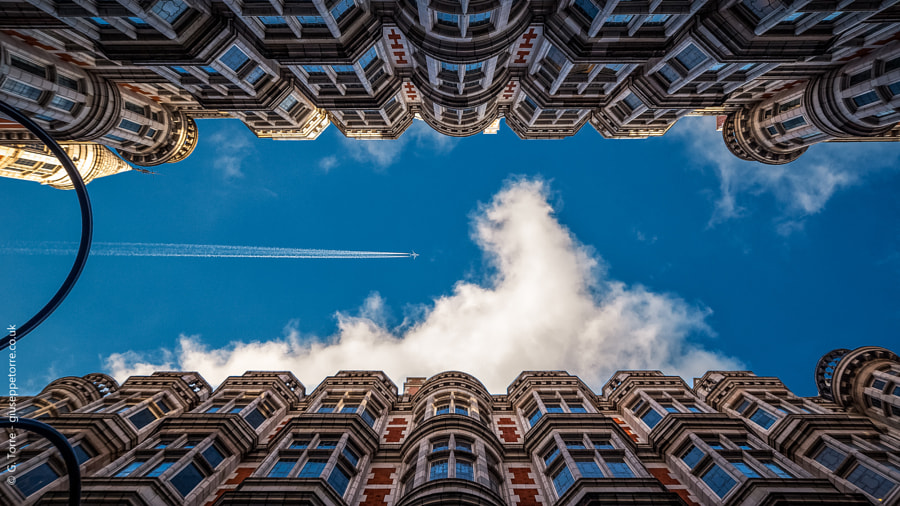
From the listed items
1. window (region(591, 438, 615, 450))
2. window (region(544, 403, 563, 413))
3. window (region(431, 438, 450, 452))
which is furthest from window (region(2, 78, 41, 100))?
window (region(591, 438, 615, 450))

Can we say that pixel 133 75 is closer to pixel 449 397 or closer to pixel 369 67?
pixel 369 67

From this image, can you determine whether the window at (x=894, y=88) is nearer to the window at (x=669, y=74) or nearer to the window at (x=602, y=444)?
the window at (x=669, y=74)

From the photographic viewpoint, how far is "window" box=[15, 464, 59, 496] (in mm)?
22047

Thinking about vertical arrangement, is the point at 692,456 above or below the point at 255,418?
below

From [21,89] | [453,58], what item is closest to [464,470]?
[453,58]

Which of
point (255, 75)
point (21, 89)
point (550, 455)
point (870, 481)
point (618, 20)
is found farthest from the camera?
point (255, 75)

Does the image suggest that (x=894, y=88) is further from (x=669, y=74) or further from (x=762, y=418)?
(x=762, y=418)

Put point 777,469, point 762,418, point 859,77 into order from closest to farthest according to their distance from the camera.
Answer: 1. point 777,469
2. point 859,77
3. point 762,418

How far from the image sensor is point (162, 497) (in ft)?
73.0

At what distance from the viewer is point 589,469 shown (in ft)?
86.0

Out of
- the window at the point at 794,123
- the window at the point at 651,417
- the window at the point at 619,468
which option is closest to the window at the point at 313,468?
the window at the point at 619,468

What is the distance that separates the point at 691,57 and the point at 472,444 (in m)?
33.9

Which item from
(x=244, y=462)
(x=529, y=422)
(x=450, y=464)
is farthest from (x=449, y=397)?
(x=244, y=462)

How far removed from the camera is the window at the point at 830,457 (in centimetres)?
2627
